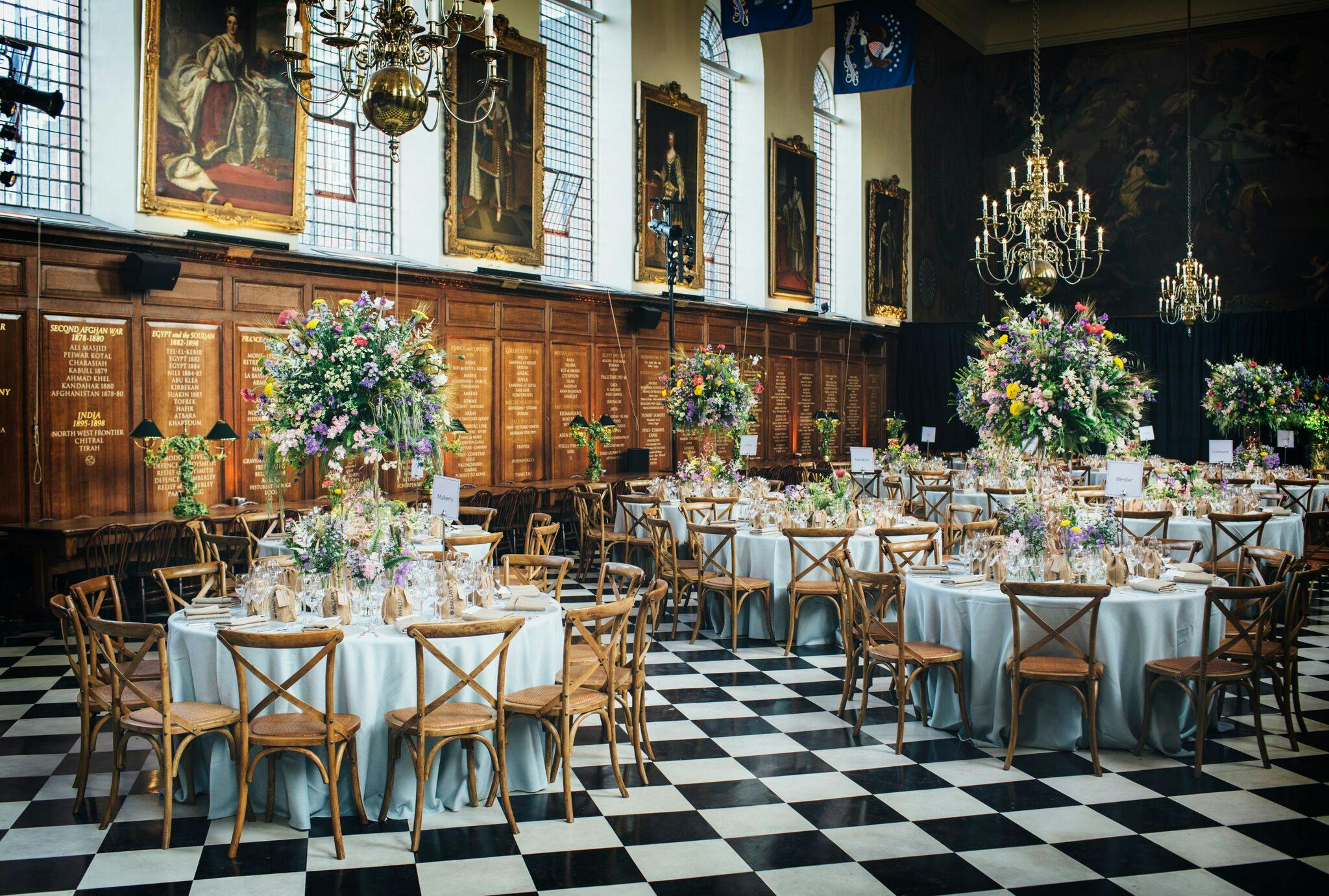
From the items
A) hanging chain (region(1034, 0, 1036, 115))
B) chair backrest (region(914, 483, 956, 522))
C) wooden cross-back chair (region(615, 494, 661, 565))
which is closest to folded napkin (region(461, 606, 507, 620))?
wooden cross-back chair (region(615, 494, 661, 565))

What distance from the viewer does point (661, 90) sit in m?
14.5

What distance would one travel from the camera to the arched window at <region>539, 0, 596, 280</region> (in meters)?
13.4

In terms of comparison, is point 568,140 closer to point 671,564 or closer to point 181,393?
point 181,393

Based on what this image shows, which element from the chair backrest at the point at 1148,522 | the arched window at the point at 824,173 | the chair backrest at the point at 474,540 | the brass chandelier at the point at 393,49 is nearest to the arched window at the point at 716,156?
the arched window at the point at 824,173

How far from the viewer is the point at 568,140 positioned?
13.7 m

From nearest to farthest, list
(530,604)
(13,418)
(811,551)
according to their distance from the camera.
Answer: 1. (530,604)
2. (811,551)
3. (13,418)

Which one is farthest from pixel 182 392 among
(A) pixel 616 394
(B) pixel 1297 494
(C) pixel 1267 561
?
(B) pixel 1297 494

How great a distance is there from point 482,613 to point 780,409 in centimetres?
1257

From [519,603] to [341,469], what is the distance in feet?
3.64

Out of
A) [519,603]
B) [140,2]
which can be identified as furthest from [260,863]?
[140,2]

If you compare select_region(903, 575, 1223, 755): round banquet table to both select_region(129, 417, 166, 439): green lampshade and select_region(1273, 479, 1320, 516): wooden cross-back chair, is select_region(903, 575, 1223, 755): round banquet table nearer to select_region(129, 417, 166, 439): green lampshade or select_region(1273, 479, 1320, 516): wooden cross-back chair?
Result: select_region(1273, 479, 1320, 516): wooden cross-back chair

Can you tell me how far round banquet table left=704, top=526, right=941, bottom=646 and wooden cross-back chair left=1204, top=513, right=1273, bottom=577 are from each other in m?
1.91

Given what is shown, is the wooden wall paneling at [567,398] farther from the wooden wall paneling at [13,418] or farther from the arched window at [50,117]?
the wooden wall paneling at [13,418]

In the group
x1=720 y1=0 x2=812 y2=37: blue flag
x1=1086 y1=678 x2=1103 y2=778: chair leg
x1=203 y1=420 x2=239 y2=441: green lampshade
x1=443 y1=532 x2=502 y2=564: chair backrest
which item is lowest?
x1=1086 y1=678 x2=1103 y2=778: chair leg
